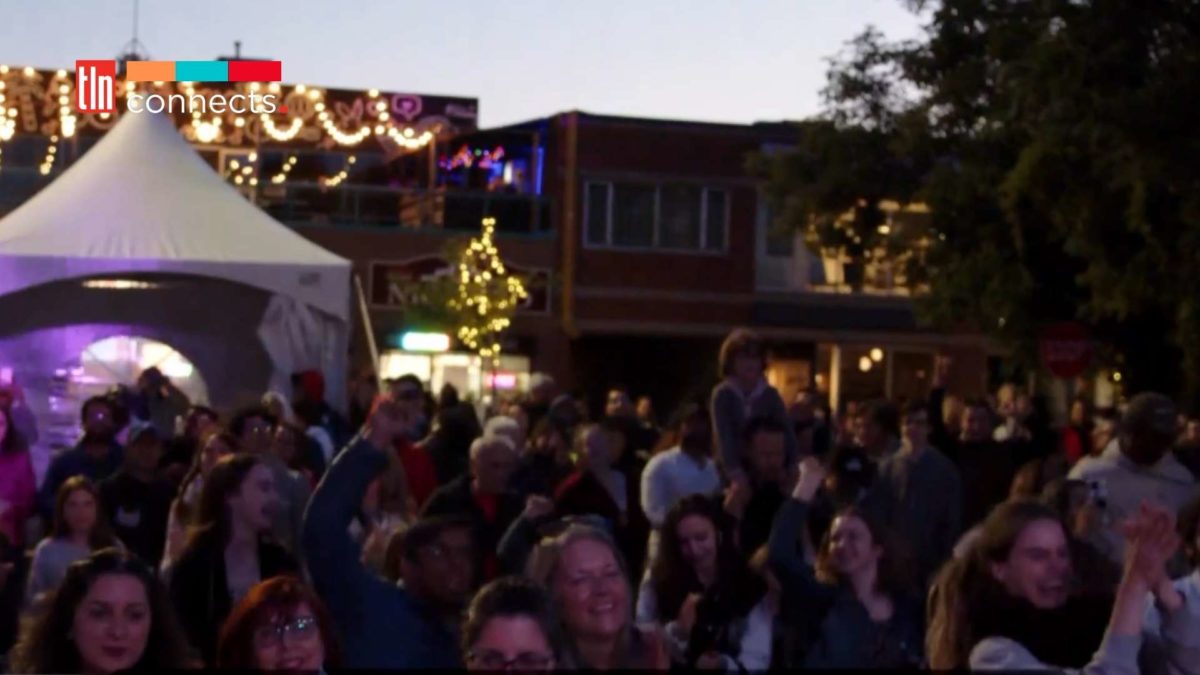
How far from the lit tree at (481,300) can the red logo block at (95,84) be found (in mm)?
12788

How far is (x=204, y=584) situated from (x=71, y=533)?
186cm

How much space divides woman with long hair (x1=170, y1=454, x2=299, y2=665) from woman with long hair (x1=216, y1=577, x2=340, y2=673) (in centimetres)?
212

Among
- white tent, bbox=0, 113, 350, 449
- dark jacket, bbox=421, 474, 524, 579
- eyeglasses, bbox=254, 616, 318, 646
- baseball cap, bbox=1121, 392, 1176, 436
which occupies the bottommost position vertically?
dark jacket, bbox=421, 474, 524, 579

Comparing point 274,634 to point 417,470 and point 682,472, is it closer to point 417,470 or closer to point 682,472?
point 682,472

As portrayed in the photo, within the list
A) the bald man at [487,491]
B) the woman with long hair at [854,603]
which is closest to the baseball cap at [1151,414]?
the woman with long hair at [854,603]

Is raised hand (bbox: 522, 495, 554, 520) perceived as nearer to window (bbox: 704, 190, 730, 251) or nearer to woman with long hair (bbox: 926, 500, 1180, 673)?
woman with long hair (bbox: 926, 500, 1180, 673)

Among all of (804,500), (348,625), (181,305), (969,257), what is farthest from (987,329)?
(348,625)

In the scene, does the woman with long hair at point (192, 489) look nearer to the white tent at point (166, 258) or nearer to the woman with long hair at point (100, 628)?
the woman with long hair at point (100, 628)

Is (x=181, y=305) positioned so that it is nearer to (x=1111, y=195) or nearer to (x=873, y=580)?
(x=1111, y=195)

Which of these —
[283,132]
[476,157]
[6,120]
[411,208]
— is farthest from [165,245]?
[283,132]

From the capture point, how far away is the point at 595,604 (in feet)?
16.8

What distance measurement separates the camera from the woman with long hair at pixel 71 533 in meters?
8.70

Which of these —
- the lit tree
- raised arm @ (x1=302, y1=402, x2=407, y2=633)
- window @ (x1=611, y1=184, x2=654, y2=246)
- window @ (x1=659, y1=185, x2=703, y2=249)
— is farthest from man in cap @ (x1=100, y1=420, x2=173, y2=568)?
window @ (x1=659, y1=185, x2=703, y2=249)

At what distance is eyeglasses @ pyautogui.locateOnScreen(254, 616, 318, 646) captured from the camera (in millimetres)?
4949
